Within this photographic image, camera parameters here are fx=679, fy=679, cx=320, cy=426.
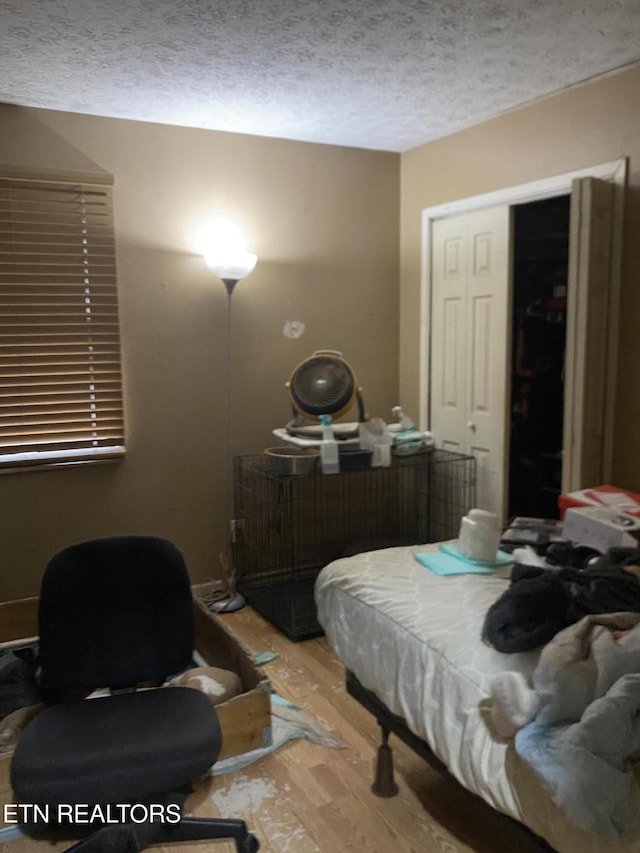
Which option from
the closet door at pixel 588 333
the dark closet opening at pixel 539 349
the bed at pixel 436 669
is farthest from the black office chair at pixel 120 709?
the dark closet opening at pixel 539 349

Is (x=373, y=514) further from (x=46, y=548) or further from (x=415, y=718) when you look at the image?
(x=415, y=718)

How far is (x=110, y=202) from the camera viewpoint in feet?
10.7

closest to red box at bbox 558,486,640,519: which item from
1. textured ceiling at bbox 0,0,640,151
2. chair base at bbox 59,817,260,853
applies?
chair base at bbox 59,817,260,853

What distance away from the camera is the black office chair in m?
1.65

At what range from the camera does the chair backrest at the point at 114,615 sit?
1.97 metres

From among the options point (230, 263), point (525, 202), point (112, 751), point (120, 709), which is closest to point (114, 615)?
point (120, 709)

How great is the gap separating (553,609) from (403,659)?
16.5 inches

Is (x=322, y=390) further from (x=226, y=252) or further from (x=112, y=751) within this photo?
(x=112, y=751)

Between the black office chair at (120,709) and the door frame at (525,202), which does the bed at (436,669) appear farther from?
the door frame at (525,202)

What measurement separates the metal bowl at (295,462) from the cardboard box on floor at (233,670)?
0.72m

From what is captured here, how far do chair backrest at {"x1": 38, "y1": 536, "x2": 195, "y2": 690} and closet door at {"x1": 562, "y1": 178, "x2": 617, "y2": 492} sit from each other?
1651 millimetres

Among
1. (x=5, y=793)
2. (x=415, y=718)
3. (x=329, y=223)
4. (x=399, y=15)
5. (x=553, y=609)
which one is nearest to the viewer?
(x=553, y=609)

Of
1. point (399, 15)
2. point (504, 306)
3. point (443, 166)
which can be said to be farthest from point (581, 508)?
point (443, 166)

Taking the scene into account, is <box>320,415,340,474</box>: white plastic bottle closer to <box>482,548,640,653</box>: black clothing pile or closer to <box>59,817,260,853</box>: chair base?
<box>482,548,640,653</box>: black clothing pile
